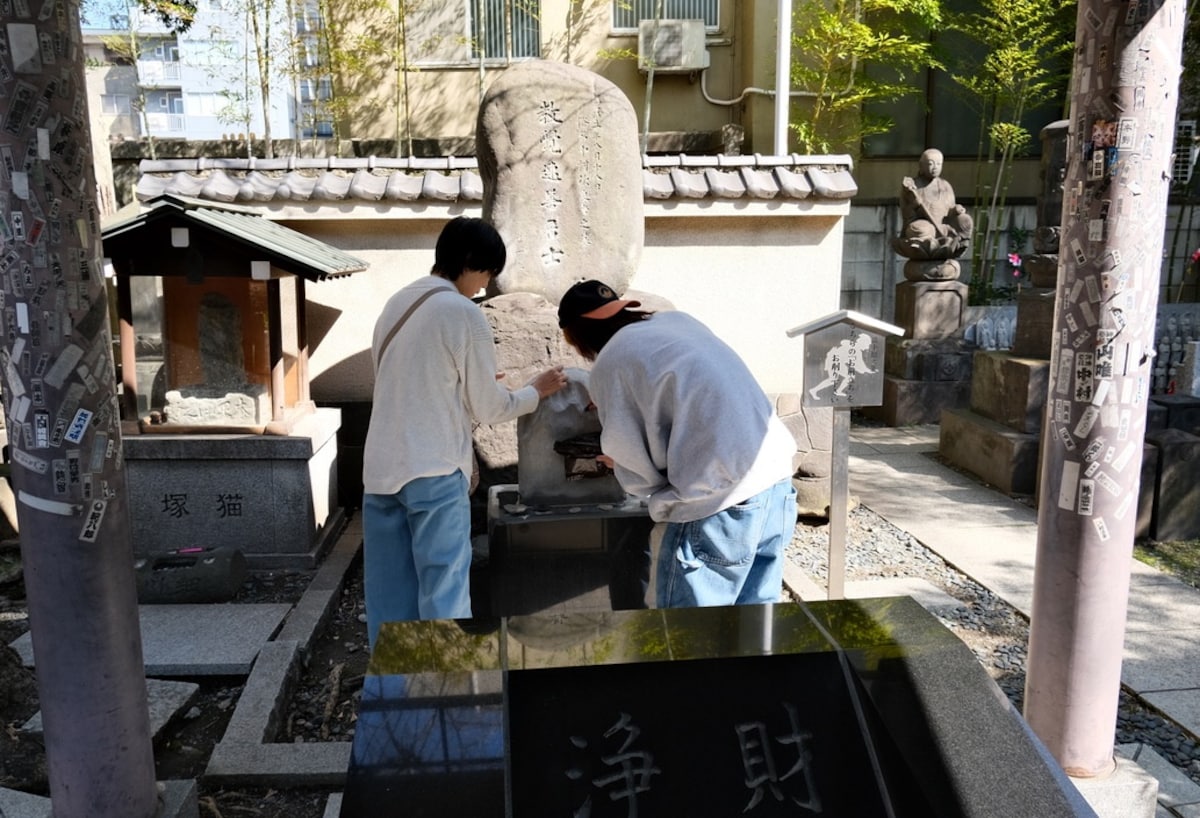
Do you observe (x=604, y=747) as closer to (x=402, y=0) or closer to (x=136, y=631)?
(x=136, y=631)

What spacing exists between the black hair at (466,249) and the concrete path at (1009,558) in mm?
2829

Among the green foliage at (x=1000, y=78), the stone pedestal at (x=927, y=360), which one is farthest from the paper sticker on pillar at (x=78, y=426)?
the green foliage at (x=1000, y=78)

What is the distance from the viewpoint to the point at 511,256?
5527 millimetres

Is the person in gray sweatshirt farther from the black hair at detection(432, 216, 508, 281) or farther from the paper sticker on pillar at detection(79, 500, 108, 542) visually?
the paper sticker on pillar at detection(79, 500, 108, 542)

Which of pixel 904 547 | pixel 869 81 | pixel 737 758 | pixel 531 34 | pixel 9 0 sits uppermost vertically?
pixel 531 34

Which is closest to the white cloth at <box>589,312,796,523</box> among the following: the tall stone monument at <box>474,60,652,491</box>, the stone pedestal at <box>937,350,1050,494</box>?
the tall stone monument at <box>474,60,652,491</box>

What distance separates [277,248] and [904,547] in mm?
4120

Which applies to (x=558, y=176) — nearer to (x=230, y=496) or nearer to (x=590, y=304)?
(x=230, y=496)

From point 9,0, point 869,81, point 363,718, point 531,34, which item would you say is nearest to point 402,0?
point 531,34

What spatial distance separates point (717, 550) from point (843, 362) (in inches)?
55.5

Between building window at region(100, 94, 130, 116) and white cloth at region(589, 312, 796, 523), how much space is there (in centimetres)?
1696

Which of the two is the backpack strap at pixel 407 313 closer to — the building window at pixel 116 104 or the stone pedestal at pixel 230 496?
the stone pedestal at pixel 230 496

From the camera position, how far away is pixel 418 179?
256 inches

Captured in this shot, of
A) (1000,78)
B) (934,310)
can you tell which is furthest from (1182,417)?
(1000,78)
